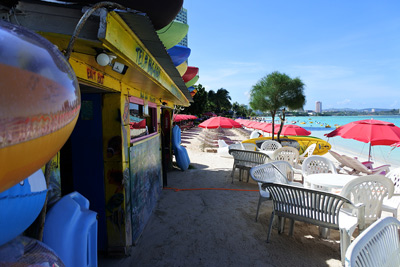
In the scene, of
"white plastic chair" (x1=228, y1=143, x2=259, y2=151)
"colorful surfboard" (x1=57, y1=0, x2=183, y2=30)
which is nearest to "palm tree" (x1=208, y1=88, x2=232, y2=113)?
"white plastic chair" (x1=228, y1=143, x2=259, y2=151)

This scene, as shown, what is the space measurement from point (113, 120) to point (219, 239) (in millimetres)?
2481

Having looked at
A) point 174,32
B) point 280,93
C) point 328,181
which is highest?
point 174,32

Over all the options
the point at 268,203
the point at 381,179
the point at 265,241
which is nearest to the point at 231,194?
the point at 268,203

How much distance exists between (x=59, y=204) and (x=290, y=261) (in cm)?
294

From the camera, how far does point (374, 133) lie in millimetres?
6098

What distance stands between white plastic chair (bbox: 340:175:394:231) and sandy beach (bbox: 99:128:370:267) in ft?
2.28

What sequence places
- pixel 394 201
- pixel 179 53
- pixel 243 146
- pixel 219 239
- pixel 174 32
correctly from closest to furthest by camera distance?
pixel 174 32, pixel 219 239, pixel 394 201, pixel 179 53, pixel 243 146

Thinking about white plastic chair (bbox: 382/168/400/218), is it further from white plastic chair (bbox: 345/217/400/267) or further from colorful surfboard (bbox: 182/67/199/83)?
colorful surfboard (bbox: 182/67/199/83)

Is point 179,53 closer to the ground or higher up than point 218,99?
closer to the ground

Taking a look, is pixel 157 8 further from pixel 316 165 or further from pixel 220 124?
pixel 220 124

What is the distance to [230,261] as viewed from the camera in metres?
3.27

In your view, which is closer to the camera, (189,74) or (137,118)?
(137,118)

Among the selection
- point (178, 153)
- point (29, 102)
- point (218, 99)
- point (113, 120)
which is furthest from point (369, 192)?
point (218, 99)

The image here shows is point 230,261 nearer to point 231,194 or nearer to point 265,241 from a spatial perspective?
point 265,241
